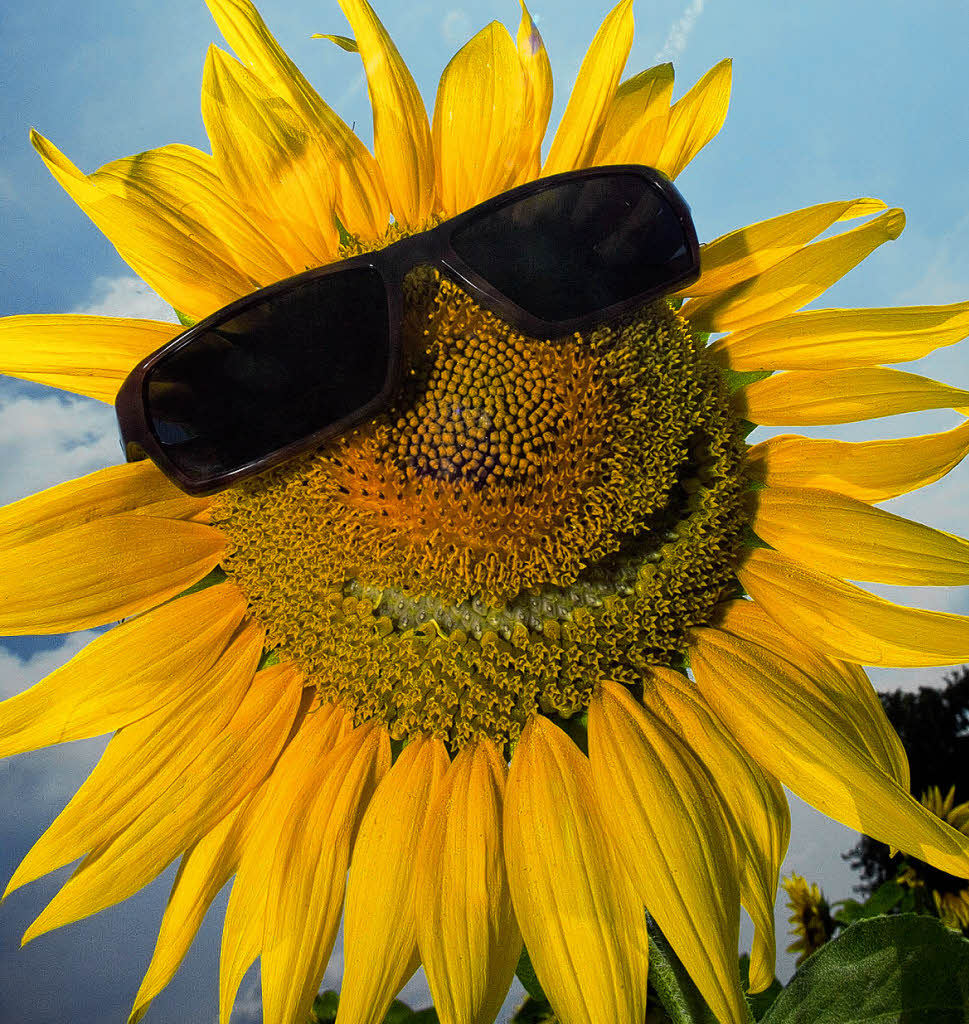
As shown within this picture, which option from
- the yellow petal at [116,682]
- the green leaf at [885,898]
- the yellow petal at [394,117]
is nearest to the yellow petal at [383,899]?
the yellow petal at [116,682]

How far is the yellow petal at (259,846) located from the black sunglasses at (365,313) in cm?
27

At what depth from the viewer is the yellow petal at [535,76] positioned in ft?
2.97

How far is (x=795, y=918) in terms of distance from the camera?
5.29 feet

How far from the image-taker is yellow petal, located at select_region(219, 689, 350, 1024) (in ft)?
2.76

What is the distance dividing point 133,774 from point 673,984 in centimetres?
Answer: 55

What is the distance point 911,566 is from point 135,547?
2.50ft

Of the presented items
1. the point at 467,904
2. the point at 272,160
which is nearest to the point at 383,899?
the point at 467,904

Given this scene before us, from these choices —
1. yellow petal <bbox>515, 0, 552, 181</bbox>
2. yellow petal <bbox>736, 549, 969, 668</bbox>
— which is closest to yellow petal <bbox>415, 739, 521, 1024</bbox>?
yellow petal <bbox>736, 549, 969, 668</bbox>

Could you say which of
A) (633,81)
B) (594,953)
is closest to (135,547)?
(594,953)

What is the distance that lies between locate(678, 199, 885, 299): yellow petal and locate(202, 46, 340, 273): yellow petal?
0.39 m

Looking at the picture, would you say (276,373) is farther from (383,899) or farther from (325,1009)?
(325,1009)

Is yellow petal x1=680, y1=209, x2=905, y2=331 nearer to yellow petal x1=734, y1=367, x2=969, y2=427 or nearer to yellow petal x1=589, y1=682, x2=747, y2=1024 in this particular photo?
yellow petal x1=734, y1=367, x2=969, y2=427

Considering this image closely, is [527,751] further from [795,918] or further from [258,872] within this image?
[795,918]

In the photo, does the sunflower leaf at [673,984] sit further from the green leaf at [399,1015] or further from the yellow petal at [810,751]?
the green leaf at [399,1015]
